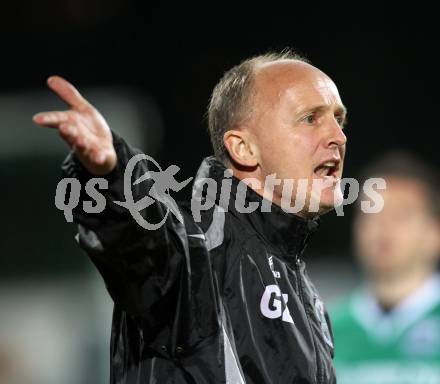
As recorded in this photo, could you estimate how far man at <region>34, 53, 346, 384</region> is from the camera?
1.42 metres

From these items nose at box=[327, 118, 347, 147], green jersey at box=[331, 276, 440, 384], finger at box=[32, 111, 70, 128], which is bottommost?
green jersey at box=[331, 276, 440, 384]

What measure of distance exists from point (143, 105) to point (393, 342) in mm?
1639

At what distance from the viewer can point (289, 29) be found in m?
4.58

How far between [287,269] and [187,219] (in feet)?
0.91

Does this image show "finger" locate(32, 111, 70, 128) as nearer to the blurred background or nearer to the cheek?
the cheek

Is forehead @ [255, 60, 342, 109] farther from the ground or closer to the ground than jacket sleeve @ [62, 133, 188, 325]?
farther from the ground

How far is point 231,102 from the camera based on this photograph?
1930 mm

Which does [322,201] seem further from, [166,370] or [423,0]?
[423,0]

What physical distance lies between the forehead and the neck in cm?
226

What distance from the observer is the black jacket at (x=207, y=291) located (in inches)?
56.6

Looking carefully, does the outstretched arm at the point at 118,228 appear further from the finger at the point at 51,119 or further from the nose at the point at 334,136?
the nose at the point at 334,136

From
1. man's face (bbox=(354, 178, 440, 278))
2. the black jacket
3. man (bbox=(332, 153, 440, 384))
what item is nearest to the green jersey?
man (bbox=(332, 153, 440, 384))

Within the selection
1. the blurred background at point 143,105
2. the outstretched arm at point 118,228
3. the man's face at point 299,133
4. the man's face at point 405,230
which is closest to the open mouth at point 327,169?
the man's face at point 299,133

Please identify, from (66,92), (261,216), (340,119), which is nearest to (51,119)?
(66,92)
